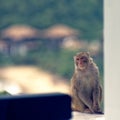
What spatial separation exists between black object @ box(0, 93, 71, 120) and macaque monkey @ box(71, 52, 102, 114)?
2301 millimetres

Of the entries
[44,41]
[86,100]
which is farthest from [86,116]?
[44,41]

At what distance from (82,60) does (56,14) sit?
0.64 m

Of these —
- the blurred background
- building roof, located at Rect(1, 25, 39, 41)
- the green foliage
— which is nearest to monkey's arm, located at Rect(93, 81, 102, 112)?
the blurred background

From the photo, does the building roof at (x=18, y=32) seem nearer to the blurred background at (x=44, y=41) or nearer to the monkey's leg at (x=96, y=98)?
the blurred background at (x=44, y=41)

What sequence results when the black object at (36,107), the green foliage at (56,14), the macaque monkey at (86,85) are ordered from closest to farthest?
the black object at (36,107), the green foliage at (56,14), the macaque monkey at (86,85)

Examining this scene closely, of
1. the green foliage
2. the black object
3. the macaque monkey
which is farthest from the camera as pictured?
the macaque monkey

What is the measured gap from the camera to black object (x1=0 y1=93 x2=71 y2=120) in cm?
108

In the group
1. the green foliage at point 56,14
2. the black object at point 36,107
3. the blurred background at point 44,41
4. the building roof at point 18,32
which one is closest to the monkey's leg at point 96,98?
the blurred background at point 44,41

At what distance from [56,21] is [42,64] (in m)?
0.54

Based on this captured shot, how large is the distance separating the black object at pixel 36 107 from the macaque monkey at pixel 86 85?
230 cm

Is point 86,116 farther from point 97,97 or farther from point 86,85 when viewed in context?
point 86,85

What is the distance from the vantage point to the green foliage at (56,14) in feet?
11.1

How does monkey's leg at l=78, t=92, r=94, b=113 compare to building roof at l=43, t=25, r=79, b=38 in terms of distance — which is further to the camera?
monkey's leg at l=78, t=92, r=94, b=113

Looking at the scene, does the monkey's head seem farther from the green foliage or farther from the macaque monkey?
the green foliage
